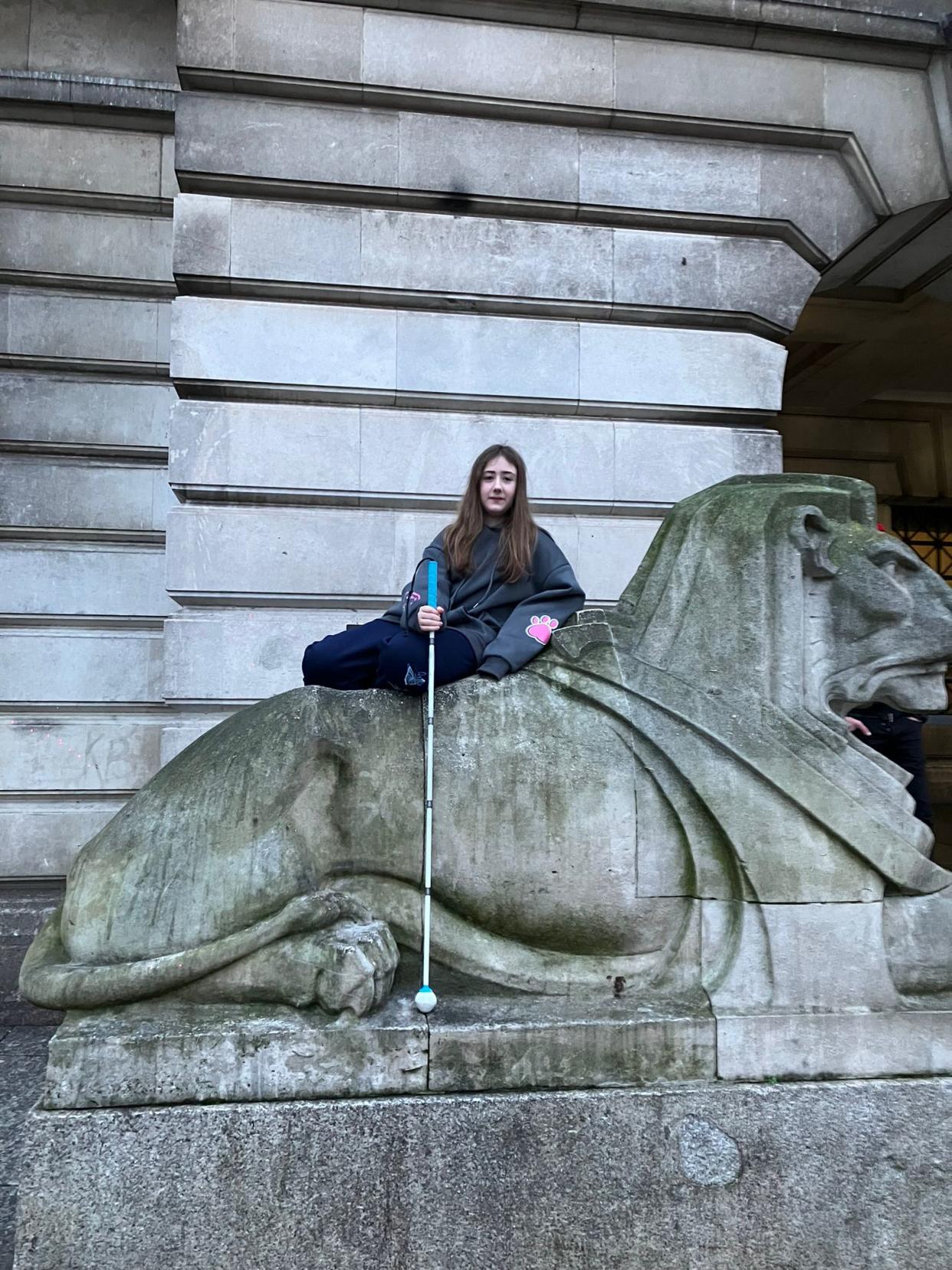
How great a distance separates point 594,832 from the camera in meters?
3.20

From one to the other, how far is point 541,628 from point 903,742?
11.9ft

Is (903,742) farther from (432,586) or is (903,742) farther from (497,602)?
(432,586)

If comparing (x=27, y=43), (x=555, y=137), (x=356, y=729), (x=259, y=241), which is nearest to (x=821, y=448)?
(x=555, y=137)

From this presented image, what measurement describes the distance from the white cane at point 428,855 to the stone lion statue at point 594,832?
62 millimetres

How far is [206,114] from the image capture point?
6344 millimetres

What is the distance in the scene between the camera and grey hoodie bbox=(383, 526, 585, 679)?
3449 mm

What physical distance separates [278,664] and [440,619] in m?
3.15

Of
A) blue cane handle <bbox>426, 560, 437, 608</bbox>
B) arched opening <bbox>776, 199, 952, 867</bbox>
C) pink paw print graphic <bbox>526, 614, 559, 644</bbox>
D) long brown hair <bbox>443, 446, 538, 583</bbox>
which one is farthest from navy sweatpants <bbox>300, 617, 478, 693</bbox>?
arched opening <bbox>776, 199, 952, 867</bbox>

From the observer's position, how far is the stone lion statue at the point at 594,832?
10.3 feet

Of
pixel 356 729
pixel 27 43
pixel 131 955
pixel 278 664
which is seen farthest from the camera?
pixel 27 43

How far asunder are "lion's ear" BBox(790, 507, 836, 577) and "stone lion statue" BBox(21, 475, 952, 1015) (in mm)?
12

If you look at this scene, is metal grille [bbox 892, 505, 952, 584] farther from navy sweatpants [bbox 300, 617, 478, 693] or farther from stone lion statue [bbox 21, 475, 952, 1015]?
navy sweatpants [bbox 300, 617, 478, 693]

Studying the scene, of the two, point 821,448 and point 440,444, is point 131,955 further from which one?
point 821,448

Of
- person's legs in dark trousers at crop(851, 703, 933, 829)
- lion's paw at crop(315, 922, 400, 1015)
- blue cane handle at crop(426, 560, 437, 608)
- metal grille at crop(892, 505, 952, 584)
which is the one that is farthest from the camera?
metal grille at crop(892, 505, 952, 584)
